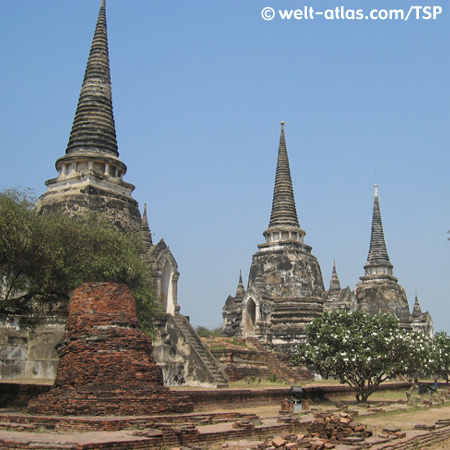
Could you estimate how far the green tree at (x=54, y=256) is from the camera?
15.8 m

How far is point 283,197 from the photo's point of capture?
129 ft

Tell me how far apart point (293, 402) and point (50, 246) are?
832 cm

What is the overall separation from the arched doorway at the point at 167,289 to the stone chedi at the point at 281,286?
27.4 feet

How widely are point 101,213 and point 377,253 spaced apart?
31.4 meters

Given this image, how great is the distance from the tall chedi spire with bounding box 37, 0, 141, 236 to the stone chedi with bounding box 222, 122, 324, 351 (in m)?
11.0

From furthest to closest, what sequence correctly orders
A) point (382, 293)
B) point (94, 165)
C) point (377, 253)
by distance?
1. point (377, 253)
2. point (382, 293)
3. point (94, 165)

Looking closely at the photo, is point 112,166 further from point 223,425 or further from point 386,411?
point 223,425

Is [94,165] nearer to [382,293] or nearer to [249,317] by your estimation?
[249,317]

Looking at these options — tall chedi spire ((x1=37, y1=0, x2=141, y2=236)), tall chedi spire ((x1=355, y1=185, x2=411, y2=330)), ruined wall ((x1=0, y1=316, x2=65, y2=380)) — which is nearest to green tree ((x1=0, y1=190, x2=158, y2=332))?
ruined wall ((x1=0, y1=316, x2=65, y2=380))

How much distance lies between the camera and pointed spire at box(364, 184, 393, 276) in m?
49.6

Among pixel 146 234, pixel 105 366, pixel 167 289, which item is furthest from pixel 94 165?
pixel 105 366

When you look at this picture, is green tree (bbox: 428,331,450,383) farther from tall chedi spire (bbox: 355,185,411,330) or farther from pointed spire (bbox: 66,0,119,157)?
pointed spire (bbox: 66,0,119,157)

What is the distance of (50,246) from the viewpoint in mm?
16266

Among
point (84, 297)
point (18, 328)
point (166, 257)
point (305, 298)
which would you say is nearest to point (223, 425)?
point (84, 297)
